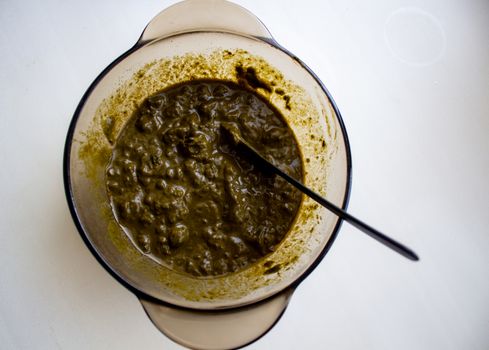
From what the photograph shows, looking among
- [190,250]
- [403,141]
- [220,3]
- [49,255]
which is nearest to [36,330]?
[49,255]

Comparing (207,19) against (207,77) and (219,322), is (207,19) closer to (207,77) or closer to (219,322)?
(207,77)

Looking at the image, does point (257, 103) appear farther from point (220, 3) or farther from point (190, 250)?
point (190, 250)

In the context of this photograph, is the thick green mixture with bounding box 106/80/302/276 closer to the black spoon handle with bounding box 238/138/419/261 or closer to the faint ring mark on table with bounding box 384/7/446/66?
the black spoon handle with bounding box 238/138/419/261

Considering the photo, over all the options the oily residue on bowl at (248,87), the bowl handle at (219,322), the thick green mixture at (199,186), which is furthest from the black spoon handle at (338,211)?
the bowl handle at (219,322)

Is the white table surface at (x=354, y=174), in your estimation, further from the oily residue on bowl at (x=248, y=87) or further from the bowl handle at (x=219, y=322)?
the bowl handle at (x=219, y=322)

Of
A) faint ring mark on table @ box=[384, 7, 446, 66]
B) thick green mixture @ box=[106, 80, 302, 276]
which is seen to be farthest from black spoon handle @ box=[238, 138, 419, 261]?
faint ring mark on table @ box=[384, 7, 446, 66]
